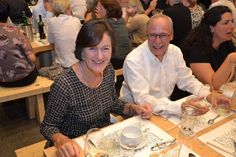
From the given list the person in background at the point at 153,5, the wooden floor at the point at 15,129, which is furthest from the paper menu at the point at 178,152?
the person in background at the point at 153,5

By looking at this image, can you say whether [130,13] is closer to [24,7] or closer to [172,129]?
[24,7]

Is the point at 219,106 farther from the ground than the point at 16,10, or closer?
closer

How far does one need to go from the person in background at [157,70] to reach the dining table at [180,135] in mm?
144

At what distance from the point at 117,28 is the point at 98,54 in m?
1.90

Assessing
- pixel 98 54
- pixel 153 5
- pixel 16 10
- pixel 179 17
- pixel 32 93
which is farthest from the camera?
→ pixel 153 5

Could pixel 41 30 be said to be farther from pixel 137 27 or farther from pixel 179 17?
pixel 179 17

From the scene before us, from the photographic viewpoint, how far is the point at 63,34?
318cm

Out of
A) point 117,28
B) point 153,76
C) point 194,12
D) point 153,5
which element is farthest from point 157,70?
point 153,5

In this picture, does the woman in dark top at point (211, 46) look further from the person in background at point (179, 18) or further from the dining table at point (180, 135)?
the person in background at point (179, 18)

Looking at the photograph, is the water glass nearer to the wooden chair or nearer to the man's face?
the man's face

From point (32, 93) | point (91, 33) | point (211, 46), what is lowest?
point (32, 93)

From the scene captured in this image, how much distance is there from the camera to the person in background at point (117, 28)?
10.8 feet

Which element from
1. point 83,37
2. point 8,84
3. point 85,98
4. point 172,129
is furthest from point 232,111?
→ point 8,84

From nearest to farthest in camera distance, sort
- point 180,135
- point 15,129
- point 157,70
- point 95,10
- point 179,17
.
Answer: point 180,135
point 157,70
point 15,129
point 179,17
point 95,10
